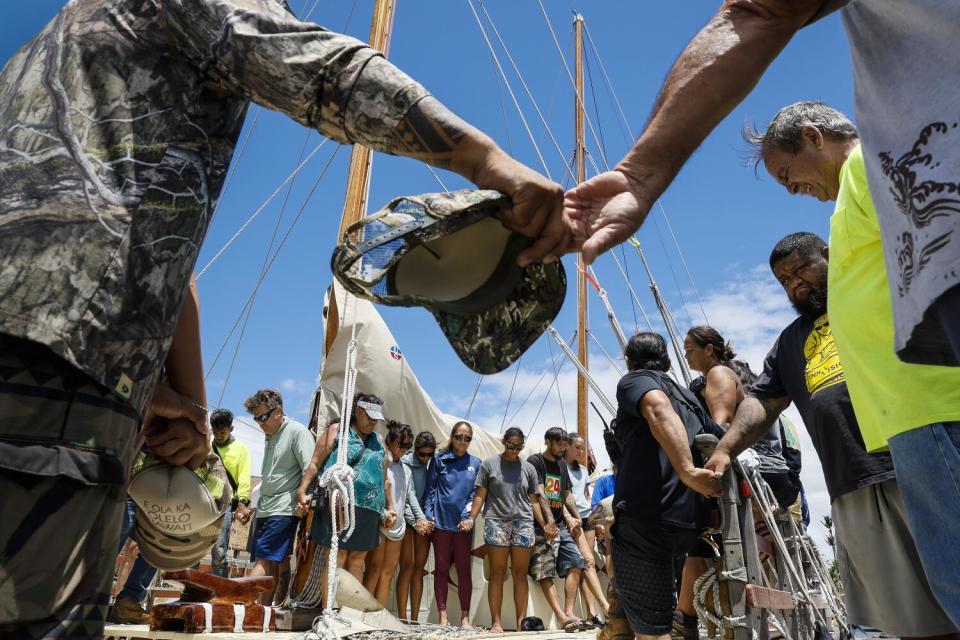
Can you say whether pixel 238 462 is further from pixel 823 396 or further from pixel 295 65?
pixel 295 65

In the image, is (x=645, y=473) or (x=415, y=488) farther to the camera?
(x=415, y=488)

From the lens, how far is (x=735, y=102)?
133 cm

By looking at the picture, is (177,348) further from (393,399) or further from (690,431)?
(393,399)

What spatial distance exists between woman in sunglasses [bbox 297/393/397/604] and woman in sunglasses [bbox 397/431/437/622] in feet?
2.77

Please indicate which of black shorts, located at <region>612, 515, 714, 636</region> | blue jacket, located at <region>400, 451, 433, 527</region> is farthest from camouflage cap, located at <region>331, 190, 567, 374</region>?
blue jacket, located at <region>400, 451, 433, 527</region>

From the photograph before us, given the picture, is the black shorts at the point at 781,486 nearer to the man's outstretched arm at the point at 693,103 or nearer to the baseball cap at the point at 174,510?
the man's outstretched arm at the point at 693,103

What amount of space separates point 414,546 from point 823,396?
5025 mm

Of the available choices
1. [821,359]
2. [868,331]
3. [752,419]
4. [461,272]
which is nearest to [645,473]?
[752,419]

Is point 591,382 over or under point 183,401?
over

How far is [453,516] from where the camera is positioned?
265 inches

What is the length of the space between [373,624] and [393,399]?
444 cm

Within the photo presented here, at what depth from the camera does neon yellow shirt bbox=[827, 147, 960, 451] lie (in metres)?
1.45

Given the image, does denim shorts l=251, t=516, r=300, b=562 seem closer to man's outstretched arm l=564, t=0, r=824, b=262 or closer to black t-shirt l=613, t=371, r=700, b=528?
black t-shirt l=613, t=371, r=700, b=528

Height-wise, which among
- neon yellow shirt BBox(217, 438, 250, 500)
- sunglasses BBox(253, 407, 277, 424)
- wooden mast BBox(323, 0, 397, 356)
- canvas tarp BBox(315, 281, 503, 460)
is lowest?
neon yellow shirt BBox(217, 438, 250, 500)
